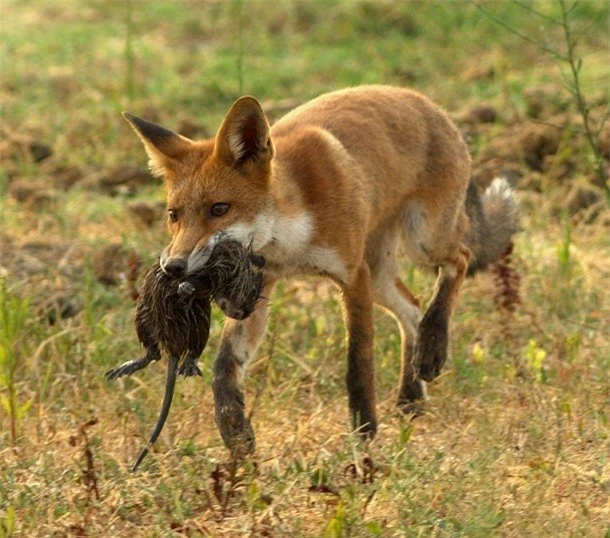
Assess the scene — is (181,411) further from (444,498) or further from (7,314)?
(444,498)

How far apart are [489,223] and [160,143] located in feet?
7.61

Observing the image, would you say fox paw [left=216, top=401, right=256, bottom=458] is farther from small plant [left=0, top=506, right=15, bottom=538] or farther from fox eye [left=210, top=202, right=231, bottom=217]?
small plant [left=0, top=506, right=15, bottom=538]

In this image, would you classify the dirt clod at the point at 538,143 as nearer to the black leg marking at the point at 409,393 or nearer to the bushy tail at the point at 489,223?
the bushy tail at the point at 489,223

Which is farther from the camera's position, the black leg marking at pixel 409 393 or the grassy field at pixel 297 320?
the black leg marking at pixel 409 393

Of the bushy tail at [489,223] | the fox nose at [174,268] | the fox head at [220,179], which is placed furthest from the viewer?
the bushy tail at [489,223]

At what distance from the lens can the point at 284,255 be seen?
19.5 feet

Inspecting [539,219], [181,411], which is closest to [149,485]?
[181,411]

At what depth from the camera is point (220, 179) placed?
5668 millimetres

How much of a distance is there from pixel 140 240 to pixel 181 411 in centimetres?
243

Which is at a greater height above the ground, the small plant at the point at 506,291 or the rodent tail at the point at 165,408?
the rodent tail at the point at 165,408

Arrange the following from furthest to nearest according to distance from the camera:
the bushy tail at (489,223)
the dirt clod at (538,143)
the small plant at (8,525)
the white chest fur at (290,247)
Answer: the dirt clod at (538,143), the bushy tail at (489,223), the white chest fur at (290,247), the small plant at (8,525)

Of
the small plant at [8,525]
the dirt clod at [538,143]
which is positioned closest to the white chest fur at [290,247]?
the small plant at [8,525]

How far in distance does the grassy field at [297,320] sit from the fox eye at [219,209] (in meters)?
0.33

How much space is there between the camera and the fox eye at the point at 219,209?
5559 millimetres
